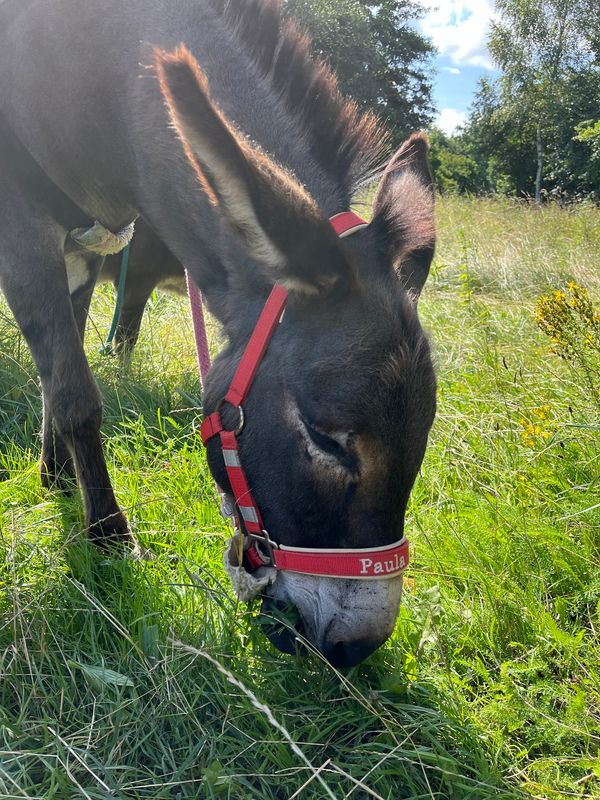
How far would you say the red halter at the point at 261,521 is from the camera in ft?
5.46

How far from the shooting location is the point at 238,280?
1.91 metres

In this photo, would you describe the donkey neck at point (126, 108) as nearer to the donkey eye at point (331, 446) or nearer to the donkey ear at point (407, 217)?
the donkey ear at point (407, 217)

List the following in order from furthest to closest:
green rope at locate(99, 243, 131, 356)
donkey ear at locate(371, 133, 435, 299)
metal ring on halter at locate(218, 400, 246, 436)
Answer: green rope at locate(99, 243, 131, 356)
donkey ear at locate(371, 133, 435, 299)
metal ring on halter at locate(218, 400, 246, 436)

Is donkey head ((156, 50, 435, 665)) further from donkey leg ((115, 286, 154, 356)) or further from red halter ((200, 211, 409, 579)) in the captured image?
donkey leg ((115, 286, 154, 356))

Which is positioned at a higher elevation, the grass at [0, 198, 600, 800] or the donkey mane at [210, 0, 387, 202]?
the donkey mane at [210, 0, 387, 202]

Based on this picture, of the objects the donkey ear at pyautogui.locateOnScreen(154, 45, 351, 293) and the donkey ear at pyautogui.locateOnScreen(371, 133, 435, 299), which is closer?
the donkey ear at pyautogui.locateOnScreen(154, 45, 351, 293)

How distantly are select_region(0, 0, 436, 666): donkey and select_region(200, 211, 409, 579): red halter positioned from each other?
26mm

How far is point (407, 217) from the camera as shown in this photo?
2002 mm

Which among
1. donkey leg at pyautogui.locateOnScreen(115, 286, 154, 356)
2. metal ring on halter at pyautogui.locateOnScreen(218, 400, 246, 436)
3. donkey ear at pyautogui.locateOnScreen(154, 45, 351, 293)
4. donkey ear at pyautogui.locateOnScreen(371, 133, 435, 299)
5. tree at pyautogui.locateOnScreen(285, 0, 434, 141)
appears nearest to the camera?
donkey ear at pyautogui.locateOnScreen(154, 45, 351, 293)

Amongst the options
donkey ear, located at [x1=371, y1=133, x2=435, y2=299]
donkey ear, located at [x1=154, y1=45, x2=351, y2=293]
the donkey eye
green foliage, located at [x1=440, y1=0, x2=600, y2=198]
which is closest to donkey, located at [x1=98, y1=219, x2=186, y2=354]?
donkey ear, located at [x1=371, y1=133, x2=435, y2=299]

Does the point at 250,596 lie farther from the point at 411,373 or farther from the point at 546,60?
the point at 546,60

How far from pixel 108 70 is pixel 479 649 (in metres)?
2.38

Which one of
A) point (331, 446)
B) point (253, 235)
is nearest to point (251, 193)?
point (253, 235)

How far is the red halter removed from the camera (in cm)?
166
